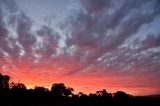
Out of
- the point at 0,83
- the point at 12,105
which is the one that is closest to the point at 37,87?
the point at 0,83

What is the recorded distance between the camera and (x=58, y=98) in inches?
2680

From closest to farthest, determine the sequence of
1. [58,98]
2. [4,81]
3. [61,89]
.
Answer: [58,98]
[4,81]
[61,89]

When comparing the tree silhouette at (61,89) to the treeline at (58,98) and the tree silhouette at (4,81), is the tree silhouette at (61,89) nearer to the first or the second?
the treeline at (58,98)

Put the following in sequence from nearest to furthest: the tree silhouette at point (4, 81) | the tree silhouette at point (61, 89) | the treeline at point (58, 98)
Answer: the treeline at point (58, 98) < the tree silhouette at point (4, 81) < the tree silhouette at point (61, 89)

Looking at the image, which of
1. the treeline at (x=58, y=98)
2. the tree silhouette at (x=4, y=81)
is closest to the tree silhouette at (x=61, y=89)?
the treeline at (x=58, y=98)

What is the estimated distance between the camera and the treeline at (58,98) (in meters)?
33.2

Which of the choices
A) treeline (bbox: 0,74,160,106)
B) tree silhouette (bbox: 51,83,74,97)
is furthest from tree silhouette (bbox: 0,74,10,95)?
tree silhouette (bbox: 51,83,74,97)

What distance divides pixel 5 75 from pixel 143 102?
187 feet

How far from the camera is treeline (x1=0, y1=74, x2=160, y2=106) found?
109 ft

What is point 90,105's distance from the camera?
32.7 metres

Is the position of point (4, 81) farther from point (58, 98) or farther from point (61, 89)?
point (61, 89)

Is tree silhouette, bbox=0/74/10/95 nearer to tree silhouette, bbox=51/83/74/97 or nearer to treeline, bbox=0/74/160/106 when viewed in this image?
treeline, bbox=0/74/160/106

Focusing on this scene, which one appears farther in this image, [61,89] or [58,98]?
[61,89]

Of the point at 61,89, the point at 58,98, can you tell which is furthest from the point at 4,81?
the point at 61,89
